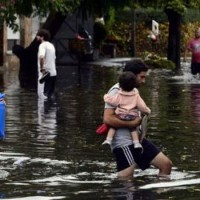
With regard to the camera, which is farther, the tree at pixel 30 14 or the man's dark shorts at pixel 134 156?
the tree at pixel 30 14

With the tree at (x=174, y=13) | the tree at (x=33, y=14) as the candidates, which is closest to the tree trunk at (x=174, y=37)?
the tree at (x=174, y=13)

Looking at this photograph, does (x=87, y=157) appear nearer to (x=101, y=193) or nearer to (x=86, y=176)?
(x=86, y=176)

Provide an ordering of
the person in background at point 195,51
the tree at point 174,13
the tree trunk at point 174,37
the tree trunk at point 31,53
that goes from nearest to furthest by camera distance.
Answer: the person in background at point 195,51 → the tree trunk at point 31,53 → the tree at point 174,13 → the tree trunk at point 174,37

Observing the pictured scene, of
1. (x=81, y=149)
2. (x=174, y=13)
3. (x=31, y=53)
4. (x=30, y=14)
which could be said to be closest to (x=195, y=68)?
(x=31, y=53)

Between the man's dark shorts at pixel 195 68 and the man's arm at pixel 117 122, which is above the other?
the man's arm at pixel 117 122

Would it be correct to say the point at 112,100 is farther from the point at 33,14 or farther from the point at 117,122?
the point at 33,14

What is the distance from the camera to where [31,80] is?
31.9 meters

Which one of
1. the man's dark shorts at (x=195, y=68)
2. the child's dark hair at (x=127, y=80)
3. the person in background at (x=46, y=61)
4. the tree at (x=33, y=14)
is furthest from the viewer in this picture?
the man's dark shorts at (x=195, y=68)

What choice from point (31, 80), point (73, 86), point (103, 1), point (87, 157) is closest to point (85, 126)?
point (87, 157)

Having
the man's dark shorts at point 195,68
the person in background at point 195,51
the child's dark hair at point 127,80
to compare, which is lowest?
the man's dark shorts at point 195,68

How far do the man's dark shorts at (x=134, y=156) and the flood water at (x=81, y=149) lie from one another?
0.66 feet

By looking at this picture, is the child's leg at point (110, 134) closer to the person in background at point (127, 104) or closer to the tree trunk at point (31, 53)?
the person in background at point (127, 104)

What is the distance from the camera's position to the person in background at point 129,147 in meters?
11.0

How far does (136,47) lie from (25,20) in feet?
51.0
